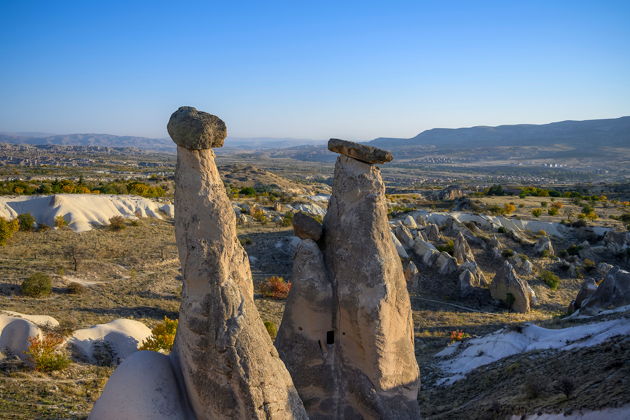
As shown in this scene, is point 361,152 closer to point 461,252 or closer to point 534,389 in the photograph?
point 534,389

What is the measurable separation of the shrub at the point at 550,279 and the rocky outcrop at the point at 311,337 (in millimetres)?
18448

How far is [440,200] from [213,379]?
4239cm

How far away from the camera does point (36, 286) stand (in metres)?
→ 14.6

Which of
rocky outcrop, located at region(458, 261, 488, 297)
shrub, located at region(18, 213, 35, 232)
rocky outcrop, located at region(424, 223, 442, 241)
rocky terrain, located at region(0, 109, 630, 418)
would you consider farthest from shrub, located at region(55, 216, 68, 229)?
rocky outcrop, located at region(458, 261, 488, 297)

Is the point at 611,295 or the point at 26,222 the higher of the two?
the point at 26,222

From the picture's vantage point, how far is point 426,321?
17141mm

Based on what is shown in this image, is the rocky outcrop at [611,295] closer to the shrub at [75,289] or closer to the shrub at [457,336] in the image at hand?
the shrub at [457,336]

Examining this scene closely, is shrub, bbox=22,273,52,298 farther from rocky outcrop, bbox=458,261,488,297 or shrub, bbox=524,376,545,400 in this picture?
rocky outcrop, bbox=458,261,488,297

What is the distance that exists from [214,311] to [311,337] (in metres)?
2.16

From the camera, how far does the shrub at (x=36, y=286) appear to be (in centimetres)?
1452

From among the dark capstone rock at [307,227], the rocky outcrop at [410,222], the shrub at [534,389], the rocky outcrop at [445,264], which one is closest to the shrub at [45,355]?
the dark capstone rock at [307,227]

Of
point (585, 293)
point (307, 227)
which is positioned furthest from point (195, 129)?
point (585, 293)

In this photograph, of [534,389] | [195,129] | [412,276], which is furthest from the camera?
[412,276]

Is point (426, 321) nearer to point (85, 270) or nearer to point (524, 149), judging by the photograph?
point (85, 270)
